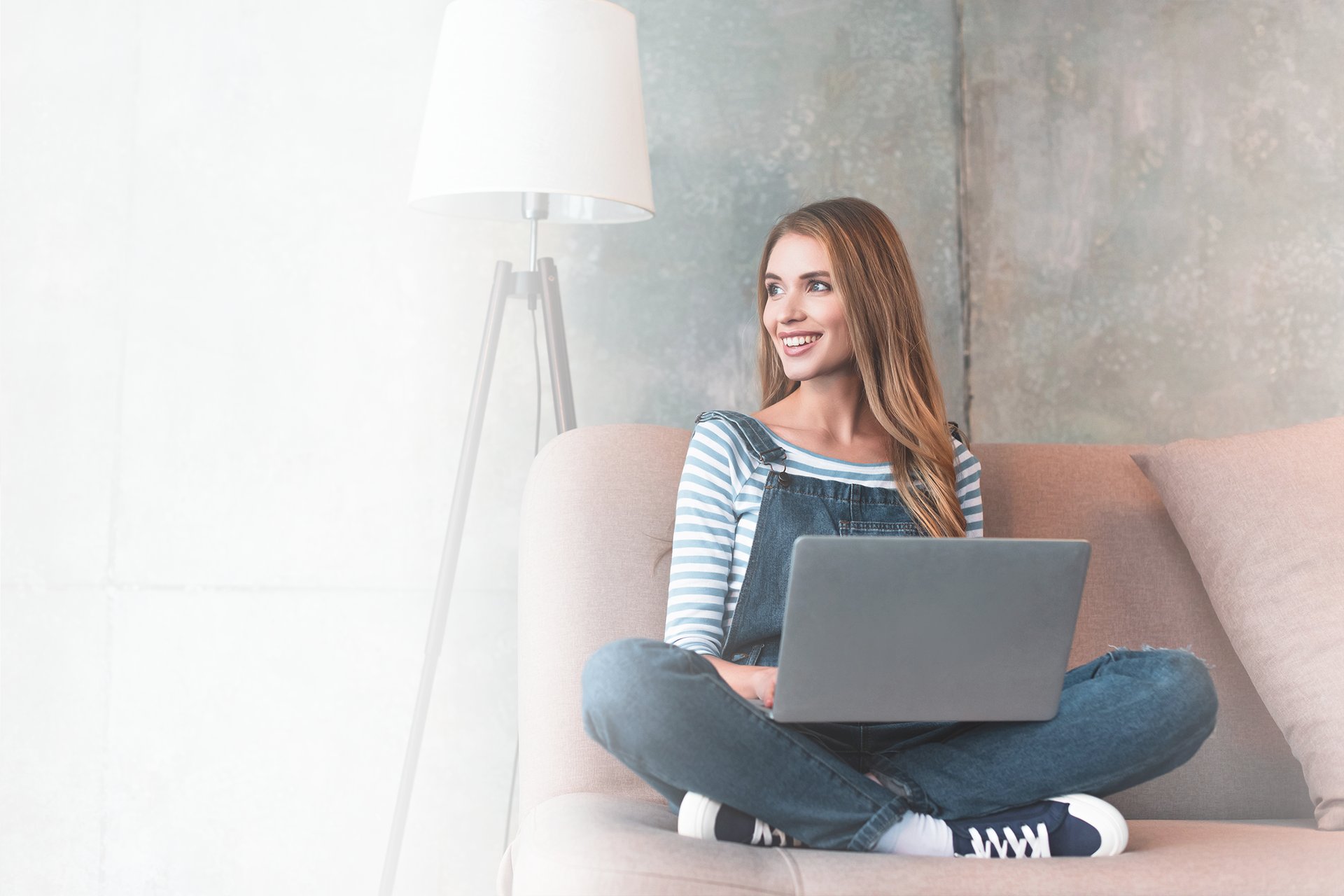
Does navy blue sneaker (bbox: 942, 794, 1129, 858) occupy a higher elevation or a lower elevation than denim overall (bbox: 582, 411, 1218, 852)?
lower

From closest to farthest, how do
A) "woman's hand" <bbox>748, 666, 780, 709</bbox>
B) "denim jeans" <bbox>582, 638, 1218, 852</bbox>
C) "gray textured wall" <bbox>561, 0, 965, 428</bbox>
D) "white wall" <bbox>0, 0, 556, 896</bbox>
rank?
"denim jeans" <bbox>582, 638, 1218, 852</bbox> → "woman's hand" <bbox>748, 666, 780, 709</bbox> → "white wall" <bbox>0, 0, 556, 896</bbox> → "gray textured wall" <bbox>561, 0, 965, 428</bbox>

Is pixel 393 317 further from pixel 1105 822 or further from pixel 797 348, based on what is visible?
pixel 1105 822

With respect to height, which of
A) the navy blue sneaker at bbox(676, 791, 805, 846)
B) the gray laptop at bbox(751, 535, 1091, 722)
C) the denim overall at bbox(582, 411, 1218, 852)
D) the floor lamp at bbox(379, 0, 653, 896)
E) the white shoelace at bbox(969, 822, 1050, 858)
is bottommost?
the white shoelace at bbox(969, 822, 1050, 858)

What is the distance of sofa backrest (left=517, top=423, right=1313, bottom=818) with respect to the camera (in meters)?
1.63

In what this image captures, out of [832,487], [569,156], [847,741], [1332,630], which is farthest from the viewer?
[569,156]

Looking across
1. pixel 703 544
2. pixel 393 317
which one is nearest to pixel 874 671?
pixel 703 544

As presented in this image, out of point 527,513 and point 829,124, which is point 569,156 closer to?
point 527,513

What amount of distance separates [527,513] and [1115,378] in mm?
1452

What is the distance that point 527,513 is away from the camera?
5.92 ft

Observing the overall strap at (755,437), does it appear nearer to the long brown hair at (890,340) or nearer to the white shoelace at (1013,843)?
the long brown hair at (890,340)

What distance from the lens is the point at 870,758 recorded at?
4.89 ft

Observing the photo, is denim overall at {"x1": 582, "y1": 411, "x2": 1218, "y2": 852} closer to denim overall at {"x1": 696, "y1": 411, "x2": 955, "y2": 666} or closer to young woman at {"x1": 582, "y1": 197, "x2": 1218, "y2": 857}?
young woman at {"x1": 582, "y1": 197, "x2": 1218, "y2": 857}

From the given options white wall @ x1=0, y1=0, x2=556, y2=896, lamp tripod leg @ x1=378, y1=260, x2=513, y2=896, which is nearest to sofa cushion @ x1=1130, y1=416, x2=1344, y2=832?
lamp tripod leg @ x1=378, y1=260, x2=513, y2=896

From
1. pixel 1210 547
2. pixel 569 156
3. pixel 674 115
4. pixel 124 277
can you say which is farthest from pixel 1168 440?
pixel 124 277
